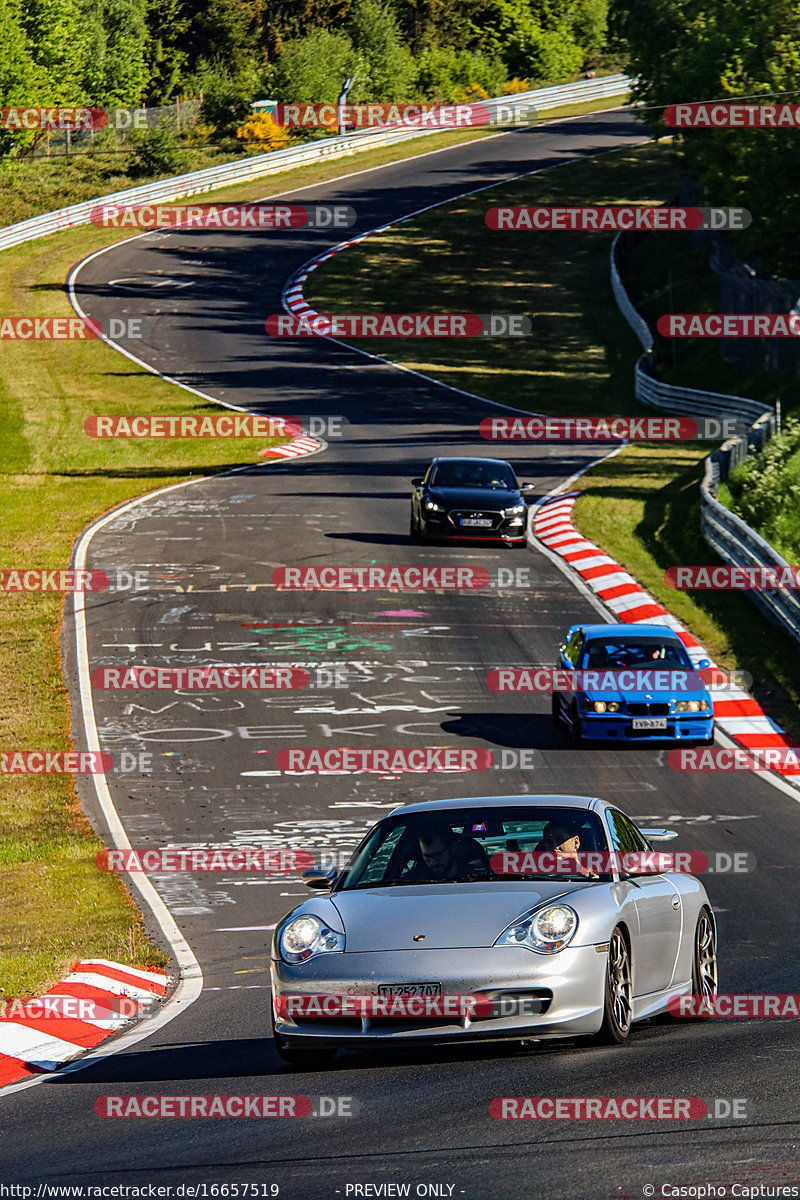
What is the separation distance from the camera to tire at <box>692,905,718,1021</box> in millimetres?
10086

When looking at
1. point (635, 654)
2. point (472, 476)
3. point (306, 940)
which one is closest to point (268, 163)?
point (472, 476)

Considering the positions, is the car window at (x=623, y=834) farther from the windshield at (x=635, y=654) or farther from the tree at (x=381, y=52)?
the tree at (x=381, y=52)

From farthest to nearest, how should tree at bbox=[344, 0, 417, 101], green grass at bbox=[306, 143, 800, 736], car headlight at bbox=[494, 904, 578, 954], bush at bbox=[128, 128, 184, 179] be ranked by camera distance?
1. tree at bbox=[344, 0, 417, 101]
2. bush at bbox=[128, 128, 184, 179]
3. green grass at bbox=[306, 143, 800, 736]
4. car headlight at bbox=[494, 904, 578, 954]

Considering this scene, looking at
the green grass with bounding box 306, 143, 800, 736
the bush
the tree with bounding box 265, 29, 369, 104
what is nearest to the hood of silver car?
the green grass with bounding box 306, 143, 800, 736

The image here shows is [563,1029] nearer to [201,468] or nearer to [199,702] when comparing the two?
[199,702]

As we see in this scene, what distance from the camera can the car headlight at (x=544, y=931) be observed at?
833 cm

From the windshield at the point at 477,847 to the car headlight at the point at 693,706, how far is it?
11.3 m

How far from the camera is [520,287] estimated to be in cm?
6269

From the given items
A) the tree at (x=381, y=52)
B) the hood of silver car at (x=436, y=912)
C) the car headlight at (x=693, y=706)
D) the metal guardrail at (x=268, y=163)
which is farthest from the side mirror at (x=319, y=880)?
the tree at (x=381, y=52)

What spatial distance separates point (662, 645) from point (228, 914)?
926 cm

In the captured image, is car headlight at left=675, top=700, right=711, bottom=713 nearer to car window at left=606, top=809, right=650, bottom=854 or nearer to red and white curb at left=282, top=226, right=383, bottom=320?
car window at left=606, top=809, right=650, bottom=854

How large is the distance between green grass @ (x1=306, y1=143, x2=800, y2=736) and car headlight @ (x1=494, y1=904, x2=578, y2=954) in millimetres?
13906

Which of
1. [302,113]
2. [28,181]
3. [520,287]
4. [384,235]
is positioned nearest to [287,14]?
[302,113]

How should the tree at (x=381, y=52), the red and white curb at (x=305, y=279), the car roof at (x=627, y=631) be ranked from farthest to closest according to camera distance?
1. the tree at (x=381, y=52)
2. the red and white curb at (x=305, y=279)
3. the car roof at (x=627, y=631)
